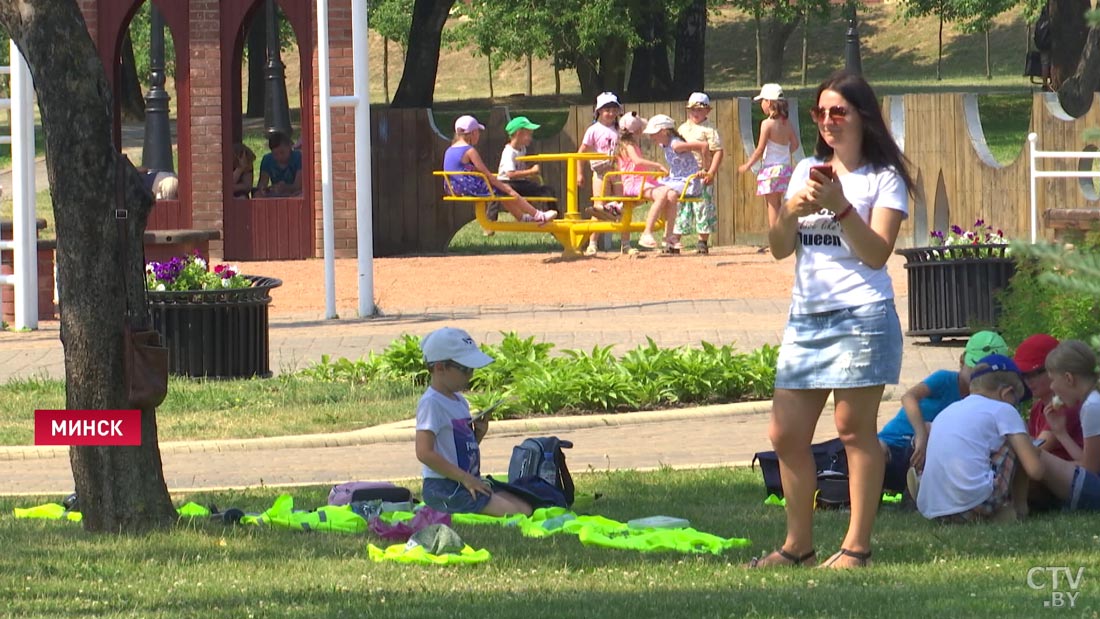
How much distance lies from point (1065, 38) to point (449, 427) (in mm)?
28843

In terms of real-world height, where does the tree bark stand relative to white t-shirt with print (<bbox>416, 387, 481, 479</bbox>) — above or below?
above

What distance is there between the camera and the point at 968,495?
725 centimetres

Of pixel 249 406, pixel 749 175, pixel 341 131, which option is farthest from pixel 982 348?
pixel 749 175

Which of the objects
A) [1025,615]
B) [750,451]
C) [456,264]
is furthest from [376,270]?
[1025,615]

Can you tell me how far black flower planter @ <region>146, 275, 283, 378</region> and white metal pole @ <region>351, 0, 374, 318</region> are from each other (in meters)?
3.19

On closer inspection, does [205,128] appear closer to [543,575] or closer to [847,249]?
[543,575]

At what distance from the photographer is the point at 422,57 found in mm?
37094

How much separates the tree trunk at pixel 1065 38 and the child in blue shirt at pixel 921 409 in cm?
2721

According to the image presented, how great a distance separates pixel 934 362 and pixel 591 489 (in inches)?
184

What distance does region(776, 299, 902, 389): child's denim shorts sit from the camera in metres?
6.05

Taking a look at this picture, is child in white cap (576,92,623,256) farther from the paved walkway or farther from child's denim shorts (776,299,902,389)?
child's denim shorts (776,299,902,389)

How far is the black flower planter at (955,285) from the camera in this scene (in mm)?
13305

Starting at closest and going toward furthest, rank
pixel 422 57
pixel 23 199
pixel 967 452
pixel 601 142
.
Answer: pixel 967 452, pixel 23 199, pixel 601 142, pixel 422 57

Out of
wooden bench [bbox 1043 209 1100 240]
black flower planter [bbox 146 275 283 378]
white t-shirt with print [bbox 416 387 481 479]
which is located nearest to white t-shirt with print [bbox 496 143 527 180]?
wooden bench [bbox 1043 209 1100 240]
